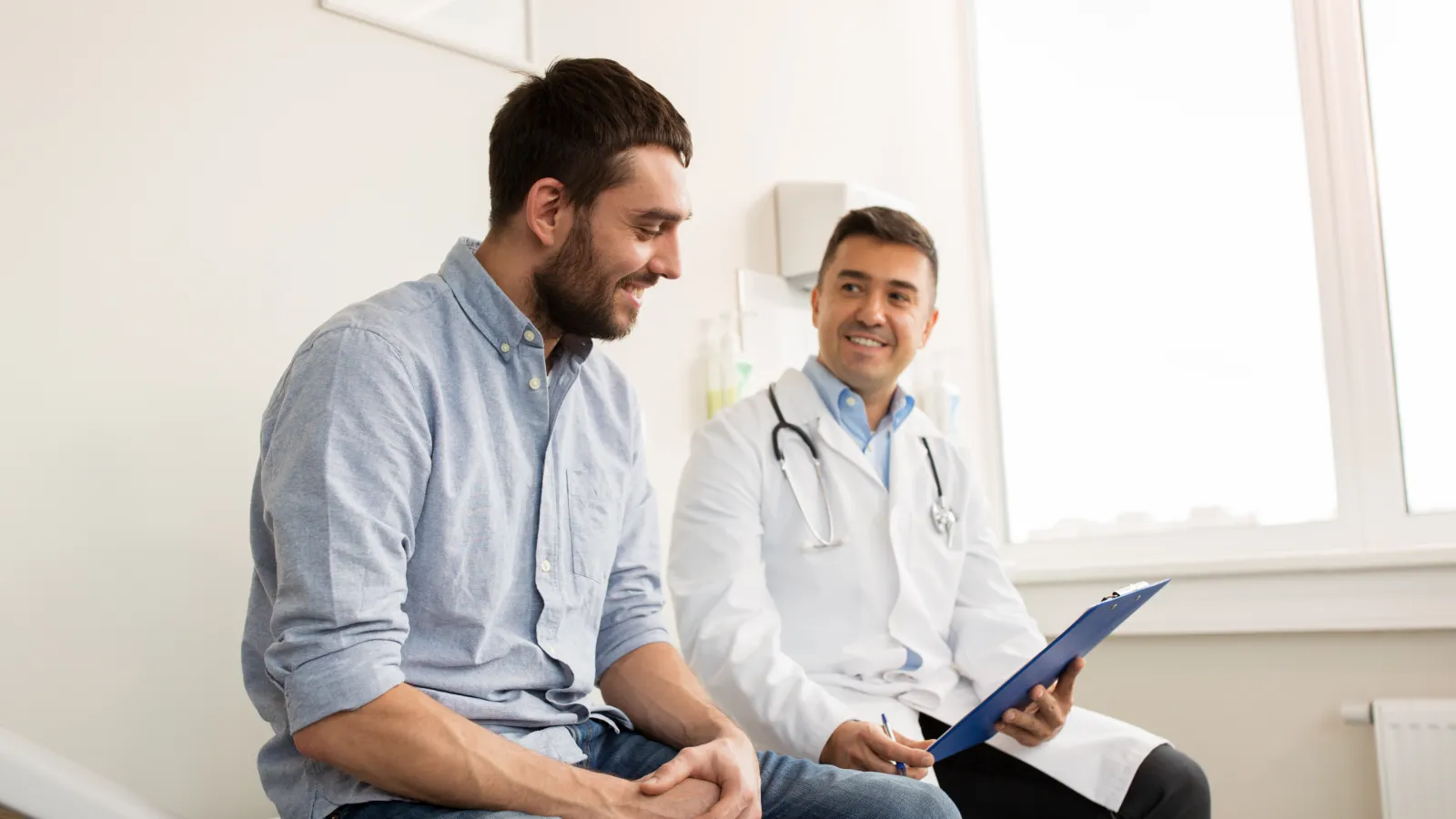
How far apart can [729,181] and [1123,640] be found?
4.54 ft

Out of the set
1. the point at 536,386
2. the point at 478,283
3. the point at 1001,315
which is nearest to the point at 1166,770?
the point at 536,386

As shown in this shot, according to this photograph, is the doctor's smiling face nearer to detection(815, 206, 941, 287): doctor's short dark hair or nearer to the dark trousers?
detection(815, 206, 941, 287): doctor's short dark hair

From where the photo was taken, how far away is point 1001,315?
3.19m

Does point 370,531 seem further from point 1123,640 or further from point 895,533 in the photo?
point 1123,640

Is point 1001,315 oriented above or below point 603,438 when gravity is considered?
above

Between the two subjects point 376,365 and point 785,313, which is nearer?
point 376,365

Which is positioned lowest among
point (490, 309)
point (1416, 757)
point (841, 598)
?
point (1416, 757)

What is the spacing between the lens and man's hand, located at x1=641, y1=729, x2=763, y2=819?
3.60 ft

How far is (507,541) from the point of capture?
1181 millimetres

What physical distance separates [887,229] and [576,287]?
0.88m

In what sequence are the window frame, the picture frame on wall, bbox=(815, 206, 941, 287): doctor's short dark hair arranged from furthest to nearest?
the window frame → bbox=(815, 206, 941, 287): doctor's short dark hair → the picture frame on wall

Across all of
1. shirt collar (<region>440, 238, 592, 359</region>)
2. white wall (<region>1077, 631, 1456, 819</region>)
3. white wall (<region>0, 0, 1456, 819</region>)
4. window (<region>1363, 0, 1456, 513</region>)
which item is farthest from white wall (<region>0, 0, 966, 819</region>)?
window (<region>1363, 0, 1456, 513</region>)

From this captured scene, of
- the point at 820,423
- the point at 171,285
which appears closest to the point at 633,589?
the point at 820,423

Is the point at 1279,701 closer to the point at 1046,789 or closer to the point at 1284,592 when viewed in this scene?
the point at 1284,592
